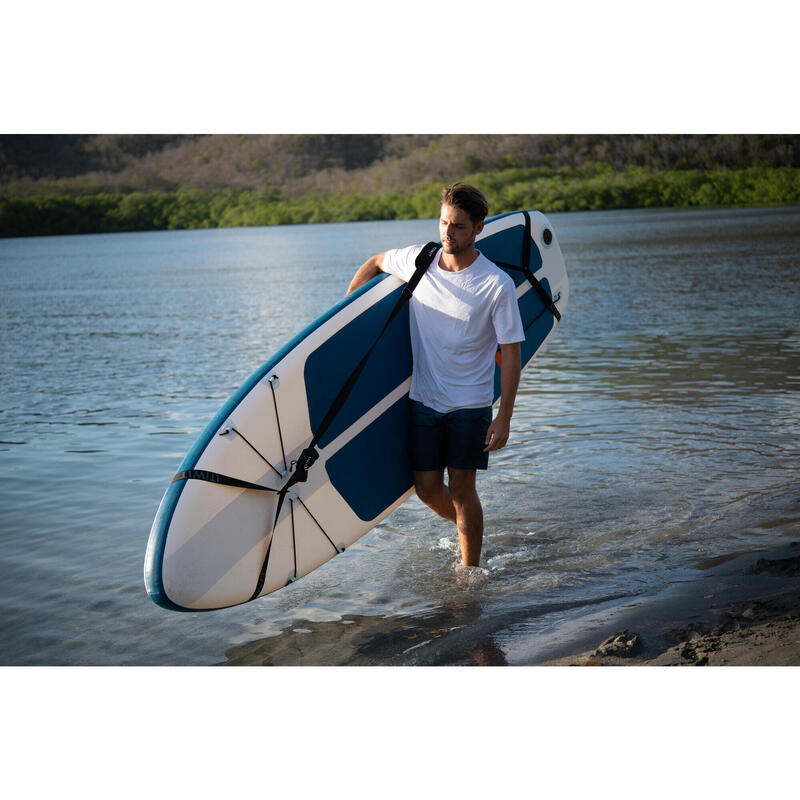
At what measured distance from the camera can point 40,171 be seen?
225 inches

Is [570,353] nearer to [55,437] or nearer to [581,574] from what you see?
[55,437]

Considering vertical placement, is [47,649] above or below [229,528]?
below

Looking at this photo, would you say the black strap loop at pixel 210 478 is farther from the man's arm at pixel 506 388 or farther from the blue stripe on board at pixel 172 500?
the man's arm at pixel 506 388

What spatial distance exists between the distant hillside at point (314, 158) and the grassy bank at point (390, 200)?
0.64 feet

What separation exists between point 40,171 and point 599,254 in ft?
33.5

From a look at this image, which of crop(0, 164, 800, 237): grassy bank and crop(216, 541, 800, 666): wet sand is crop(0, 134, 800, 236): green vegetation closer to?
crop(0, 164, 800, 237): grassy bank

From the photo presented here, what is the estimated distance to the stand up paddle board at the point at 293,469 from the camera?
7.79 feet

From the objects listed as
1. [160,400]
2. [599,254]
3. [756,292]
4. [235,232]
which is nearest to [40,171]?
[160,400]

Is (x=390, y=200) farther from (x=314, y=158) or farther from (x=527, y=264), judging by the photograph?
(x=527, y=264)

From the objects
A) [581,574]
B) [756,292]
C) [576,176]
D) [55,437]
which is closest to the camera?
[581,574]

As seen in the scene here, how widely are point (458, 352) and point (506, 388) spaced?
0.52 ft

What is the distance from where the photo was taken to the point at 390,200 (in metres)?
13.3

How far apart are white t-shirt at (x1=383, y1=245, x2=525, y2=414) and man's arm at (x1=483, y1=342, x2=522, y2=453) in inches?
1.5

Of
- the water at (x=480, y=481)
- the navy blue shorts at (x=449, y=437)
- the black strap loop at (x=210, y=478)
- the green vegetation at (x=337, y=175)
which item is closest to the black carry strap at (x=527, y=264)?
the water at (x=480, y=481)
